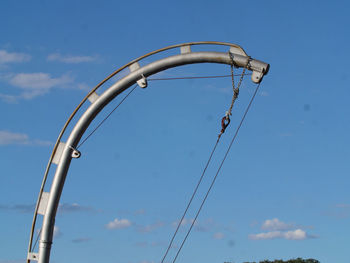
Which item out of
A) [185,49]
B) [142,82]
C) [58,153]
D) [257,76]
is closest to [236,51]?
[257,76]

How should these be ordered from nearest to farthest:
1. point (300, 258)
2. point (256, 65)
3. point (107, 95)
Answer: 1. point (256, 65)
2. point (107, 95)
3. point (300, 258)

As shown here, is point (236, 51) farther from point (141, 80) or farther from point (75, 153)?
point (75, 153)

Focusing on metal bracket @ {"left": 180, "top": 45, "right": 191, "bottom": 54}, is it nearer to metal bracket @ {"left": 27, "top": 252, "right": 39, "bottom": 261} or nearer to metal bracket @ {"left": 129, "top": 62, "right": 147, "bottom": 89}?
metal bracket @ {"left": 129, "top": 62, "right": 147, "bottom": 89}

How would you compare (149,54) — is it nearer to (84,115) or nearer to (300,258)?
(84,115)

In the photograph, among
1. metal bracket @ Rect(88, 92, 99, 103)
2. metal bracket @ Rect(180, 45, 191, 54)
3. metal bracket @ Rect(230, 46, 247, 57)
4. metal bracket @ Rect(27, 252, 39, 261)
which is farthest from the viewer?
metal bracket @ Rect(88, 92, 99, 103)

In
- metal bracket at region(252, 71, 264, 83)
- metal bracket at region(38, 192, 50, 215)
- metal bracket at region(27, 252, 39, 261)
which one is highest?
metal bracket at region(252, 71, 264, 83)

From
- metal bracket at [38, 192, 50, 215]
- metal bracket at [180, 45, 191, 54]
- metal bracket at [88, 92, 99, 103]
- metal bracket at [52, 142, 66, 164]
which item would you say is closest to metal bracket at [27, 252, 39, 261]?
metal bracket at [38, 192, 50, 215]

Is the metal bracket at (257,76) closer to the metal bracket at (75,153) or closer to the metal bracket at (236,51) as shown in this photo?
the metal bracket at (236,51)

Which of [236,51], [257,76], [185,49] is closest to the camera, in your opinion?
[257,76]

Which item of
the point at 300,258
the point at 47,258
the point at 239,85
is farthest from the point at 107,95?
the point at 300,258

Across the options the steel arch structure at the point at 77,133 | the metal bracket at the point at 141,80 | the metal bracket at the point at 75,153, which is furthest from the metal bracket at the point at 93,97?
the metal bracket at the point at 75,153

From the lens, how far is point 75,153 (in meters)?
14.6

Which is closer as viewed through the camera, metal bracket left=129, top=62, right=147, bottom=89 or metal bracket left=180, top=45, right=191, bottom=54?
metal bracket left=180, top=45, right=191, bottom=54

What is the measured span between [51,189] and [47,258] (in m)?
1.62
